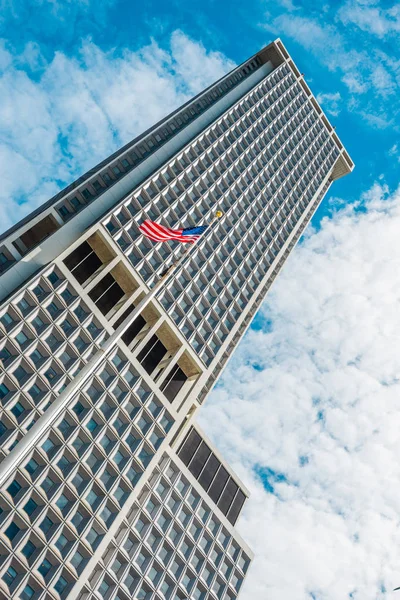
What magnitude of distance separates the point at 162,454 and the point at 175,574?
13045 millimetres

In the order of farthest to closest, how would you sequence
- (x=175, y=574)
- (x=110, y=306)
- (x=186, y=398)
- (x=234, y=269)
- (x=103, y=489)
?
(x=234, y=269), (x=186, y=398), (x=110, y=306), (x=175, y=574), (x=103, y=489)

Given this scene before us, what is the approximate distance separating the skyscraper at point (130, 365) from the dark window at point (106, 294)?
196 mm

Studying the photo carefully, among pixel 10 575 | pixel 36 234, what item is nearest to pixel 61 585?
pixel 10 575

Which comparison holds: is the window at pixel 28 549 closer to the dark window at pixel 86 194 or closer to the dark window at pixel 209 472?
the dark window at pixel 209 472

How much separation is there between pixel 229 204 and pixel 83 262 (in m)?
33.5

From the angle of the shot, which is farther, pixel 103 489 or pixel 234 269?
pixel 234 269

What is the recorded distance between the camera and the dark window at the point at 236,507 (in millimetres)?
76188

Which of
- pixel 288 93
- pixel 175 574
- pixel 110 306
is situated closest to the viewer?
pixel 175 574

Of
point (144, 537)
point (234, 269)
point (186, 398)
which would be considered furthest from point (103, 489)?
point (234, 269)

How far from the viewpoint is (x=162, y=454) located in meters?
67.2

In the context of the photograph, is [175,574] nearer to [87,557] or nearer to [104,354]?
[87,557]

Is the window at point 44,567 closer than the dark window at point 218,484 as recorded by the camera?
Yes

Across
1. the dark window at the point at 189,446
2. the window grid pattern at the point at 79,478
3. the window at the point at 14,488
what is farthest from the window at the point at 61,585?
the dark window at the point at 189,446

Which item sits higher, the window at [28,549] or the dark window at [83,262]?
the dark window at [83,262]
